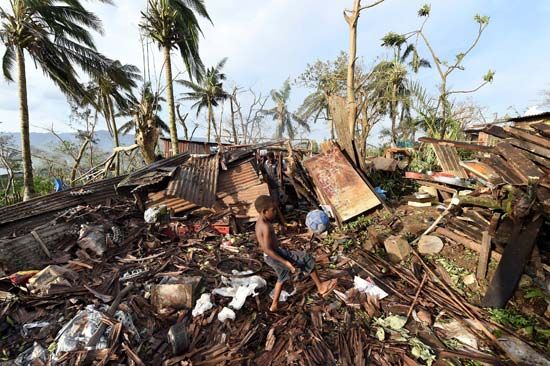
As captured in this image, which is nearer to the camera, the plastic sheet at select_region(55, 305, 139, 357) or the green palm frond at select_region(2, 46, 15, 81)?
the plastic sheet at select_region(55, 305, 139, 357)

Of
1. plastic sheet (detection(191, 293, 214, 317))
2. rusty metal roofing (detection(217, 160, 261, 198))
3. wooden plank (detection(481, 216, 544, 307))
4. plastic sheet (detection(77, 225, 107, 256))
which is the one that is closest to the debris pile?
wooden plank (detection(481, 216, 544, 307))

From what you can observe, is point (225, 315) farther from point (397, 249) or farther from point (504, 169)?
point (504, 169)

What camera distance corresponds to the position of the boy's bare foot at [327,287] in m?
3.44

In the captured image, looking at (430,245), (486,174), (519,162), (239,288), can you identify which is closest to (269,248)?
(239,288)

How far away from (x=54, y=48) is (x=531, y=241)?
14659mm

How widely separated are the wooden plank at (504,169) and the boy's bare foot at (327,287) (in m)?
2.83

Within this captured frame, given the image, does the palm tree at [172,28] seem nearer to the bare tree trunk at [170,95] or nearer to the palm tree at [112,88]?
the bare tree trunk at [170,95]

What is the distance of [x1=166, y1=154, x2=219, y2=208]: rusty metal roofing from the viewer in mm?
5945

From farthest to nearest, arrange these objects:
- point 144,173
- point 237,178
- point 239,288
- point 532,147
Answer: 1. point 144,173
2. point 237,178
3. point 532,147
4. point 239,288

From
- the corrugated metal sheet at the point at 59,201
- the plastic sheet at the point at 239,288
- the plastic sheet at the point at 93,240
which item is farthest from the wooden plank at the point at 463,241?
the corrugated metal sheet at the point at 59,201

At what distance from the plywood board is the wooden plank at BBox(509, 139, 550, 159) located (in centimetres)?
247

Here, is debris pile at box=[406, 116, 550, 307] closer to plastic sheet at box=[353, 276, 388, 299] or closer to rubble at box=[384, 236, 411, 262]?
rubble at box=[384, 236, 411, 262]

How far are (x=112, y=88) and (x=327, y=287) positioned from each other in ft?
59.0

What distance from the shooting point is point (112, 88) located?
52.9 ft
